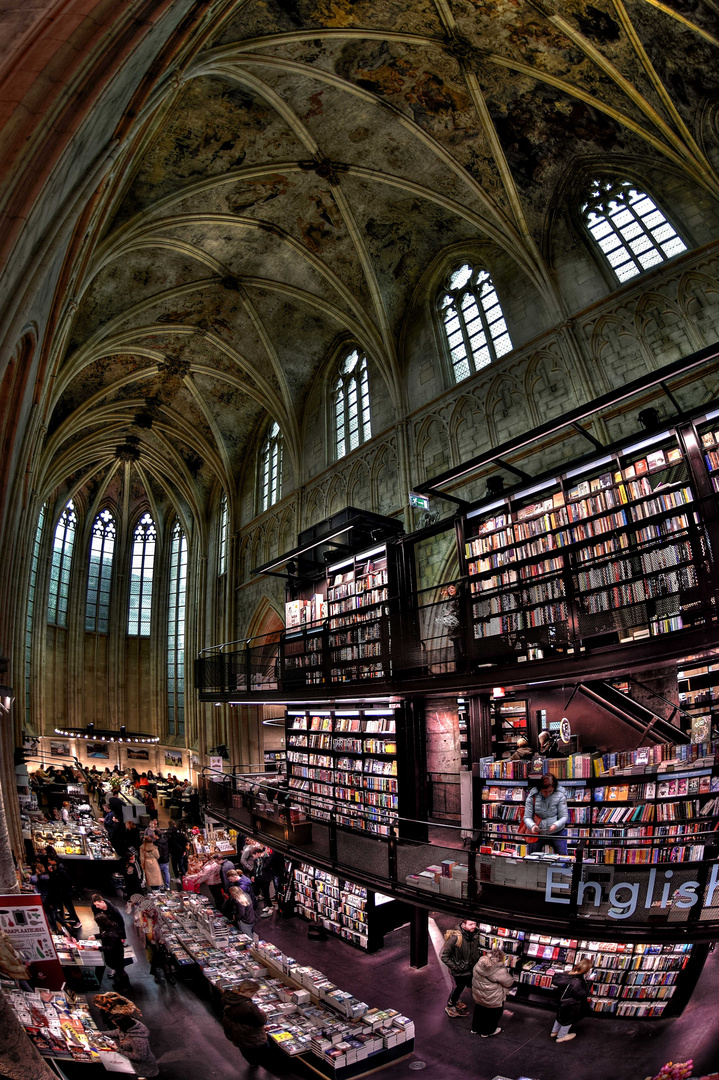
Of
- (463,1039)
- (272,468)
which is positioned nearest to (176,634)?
(272,468)

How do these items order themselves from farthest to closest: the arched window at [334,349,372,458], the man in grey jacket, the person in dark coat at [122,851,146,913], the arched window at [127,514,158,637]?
1. the arched window at [127,514,158,637]
2. the arched window at [334,349,372,458]
3. the person in dark coat at [122,851,146,913]
4. the man in grey jacket

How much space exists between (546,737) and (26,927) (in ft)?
19.4

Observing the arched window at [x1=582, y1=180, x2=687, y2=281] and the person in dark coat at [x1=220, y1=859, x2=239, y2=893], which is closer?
the person in dark coat at [x1=220, y1=859, x2=239, y2=893]

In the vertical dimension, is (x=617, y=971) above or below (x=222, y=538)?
below

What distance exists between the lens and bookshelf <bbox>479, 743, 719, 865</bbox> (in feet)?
18.2

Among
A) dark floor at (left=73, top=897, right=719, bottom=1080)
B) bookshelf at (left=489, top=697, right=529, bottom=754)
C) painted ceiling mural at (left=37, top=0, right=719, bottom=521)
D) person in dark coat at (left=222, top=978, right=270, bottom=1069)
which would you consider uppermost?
painted ceiling mural at (left=37, top=0, right=719, bottom=521)

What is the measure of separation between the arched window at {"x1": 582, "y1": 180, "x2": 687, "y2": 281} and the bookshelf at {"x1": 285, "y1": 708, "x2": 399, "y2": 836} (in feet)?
27.9

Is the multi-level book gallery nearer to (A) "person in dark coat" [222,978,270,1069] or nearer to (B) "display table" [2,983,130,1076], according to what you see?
(A) "person in dark coat" [222,978,270,1069]

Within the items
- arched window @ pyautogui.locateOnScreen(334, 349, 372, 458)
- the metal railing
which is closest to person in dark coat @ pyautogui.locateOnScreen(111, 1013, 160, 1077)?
the metal railing

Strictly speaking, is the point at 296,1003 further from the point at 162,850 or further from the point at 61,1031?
the point at 162,850

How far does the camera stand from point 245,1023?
17.1ft

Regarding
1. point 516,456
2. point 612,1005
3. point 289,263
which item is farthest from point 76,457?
point 612,1005

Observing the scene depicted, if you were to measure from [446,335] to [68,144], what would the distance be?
988 cm

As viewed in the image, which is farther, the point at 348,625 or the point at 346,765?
the point at 348,625
